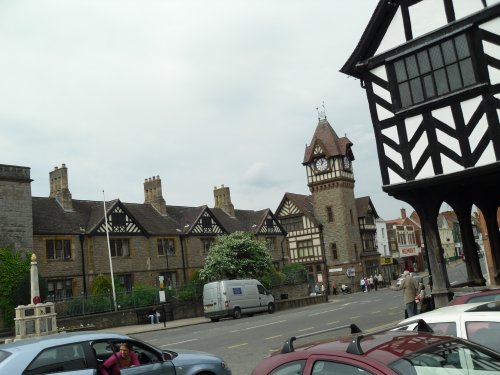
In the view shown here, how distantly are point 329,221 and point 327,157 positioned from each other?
25.5ft

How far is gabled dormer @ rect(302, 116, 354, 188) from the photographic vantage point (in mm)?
59688

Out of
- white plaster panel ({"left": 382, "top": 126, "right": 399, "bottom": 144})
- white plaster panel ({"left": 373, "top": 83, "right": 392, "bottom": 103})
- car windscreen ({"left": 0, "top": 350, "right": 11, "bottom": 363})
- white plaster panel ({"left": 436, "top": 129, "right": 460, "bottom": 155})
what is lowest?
car windscreen ({"left": 0, "top": 350, "right": 11, "bottom": 363})

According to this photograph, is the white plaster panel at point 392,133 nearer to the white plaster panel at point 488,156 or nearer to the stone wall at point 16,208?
the white plaster panel at point 488,156

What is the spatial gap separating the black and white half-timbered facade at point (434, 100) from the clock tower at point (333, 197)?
140 feet

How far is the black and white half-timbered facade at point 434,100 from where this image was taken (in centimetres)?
1386

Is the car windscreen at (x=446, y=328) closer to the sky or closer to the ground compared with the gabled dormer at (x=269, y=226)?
closer to the ground

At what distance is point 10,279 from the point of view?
3089cm

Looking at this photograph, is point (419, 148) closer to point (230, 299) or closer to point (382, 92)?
point (382, 92)

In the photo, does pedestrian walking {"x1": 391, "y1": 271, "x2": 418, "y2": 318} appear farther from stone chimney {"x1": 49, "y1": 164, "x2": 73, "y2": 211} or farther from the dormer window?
stone chimney {"x1": 49, "y1": 164, "x2": 73, "y2": 211}

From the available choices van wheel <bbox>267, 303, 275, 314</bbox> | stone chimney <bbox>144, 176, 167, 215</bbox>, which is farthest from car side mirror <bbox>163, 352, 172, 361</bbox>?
stone chimney <bbox>144, 176, 167, 215</bbox>

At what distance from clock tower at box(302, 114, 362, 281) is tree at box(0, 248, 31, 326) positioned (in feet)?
121

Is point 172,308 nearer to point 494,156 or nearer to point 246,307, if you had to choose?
point 246,307

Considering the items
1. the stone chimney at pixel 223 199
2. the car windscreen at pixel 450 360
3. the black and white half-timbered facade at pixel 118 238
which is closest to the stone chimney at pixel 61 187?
the black and white half-timbered facade at pixel 118 238

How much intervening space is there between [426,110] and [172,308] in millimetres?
25415
